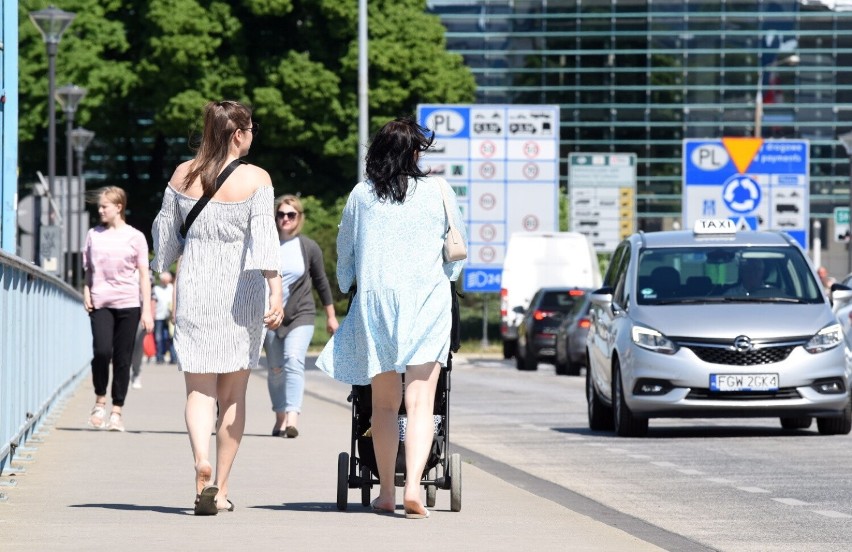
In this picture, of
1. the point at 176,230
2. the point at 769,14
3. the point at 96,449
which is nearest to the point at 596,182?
the point at 769,14

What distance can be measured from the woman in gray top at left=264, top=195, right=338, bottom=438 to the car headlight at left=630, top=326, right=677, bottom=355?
99.5 inches

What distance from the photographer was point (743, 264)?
672 inches

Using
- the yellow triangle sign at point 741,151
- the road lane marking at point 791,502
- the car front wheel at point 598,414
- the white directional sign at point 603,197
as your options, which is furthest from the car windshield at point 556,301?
the road lane marking at point 791,502

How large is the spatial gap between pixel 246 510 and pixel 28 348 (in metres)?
4.19

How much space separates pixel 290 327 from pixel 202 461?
21.9ft

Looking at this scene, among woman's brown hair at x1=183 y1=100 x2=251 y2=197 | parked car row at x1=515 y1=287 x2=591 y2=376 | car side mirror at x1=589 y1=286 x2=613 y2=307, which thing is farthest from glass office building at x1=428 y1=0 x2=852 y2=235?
woman's brown hair at x1=183 y1=100 x2=251 y2=197

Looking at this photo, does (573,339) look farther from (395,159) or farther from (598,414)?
(395,159)

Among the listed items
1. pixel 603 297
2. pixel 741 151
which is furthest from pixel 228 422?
pixel 741 151

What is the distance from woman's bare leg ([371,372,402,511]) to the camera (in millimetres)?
9273

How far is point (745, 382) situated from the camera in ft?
52.4

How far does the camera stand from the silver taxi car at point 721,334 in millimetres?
16031

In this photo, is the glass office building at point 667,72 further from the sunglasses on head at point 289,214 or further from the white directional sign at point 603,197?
the sunglasses on head at point 289,214

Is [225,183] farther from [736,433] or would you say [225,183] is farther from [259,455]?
[736,433]

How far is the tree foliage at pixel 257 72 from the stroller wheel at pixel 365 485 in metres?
44.8
